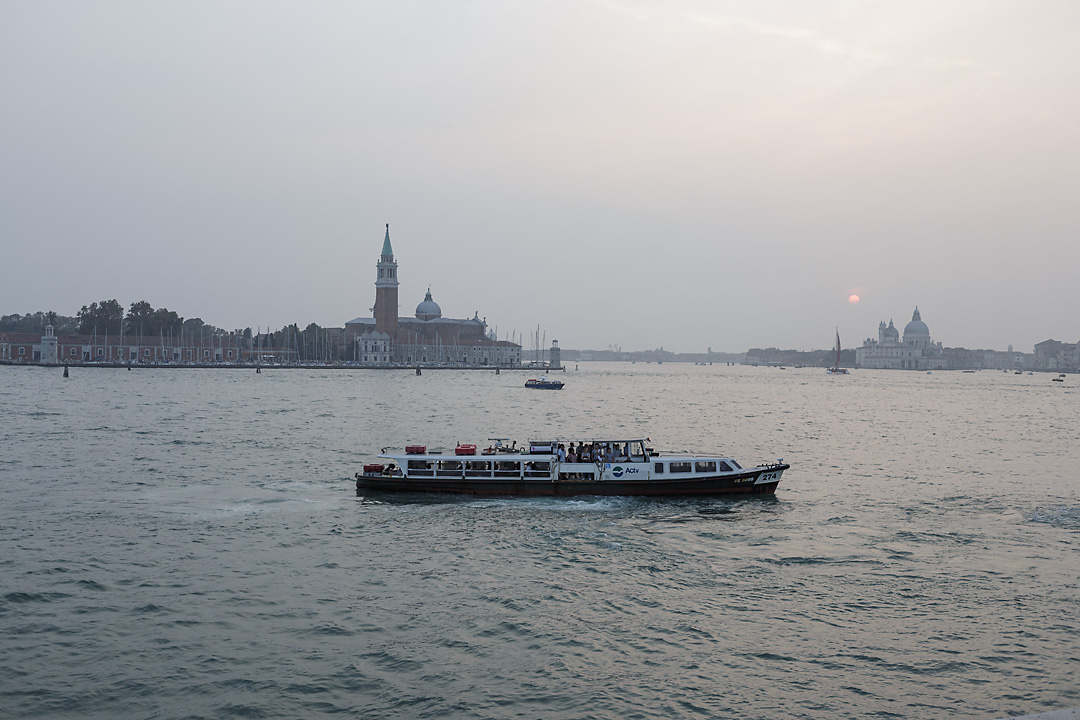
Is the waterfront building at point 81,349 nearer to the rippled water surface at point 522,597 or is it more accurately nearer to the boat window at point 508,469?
the rippled water surface at point 522,597

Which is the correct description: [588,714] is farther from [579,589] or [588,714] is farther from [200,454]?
[200,454]

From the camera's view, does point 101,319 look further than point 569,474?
Yes

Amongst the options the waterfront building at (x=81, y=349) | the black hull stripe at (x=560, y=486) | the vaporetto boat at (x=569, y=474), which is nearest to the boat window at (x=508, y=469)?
the vaporetto boat at (x=569, y=474)

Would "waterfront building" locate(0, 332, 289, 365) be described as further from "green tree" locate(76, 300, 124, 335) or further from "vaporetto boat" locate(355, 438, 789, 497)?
"vaporetto boat" locate(355, 438, 789, 497)

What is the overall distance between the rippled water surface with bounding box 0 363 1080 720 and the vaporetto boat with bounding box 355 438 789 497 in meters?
1.01

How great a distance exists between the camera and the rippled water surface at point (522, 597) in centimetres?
1536

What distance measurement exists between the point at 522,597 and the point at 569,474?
14.1 meters

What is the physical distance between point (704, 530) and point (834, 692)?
43.6 ft

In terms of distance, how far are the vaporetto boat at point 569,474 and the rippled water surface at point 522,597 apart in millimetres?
1015

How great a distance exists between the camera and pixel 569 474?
34688mm

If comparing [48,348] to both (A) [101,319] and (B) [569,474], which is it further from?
(B) [569,474]

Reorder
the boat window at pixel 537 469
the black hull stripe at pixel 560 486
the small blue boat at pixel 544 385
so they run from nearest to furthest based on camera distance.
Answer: the black hull stripe at pixel 560 486 < the boat window at pixel 537 469 < the small blue boat at pixel 544 385

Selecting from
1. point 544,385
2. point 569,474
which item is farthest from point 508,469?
point 544,385

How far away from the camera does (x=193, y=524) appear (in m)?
28.3
